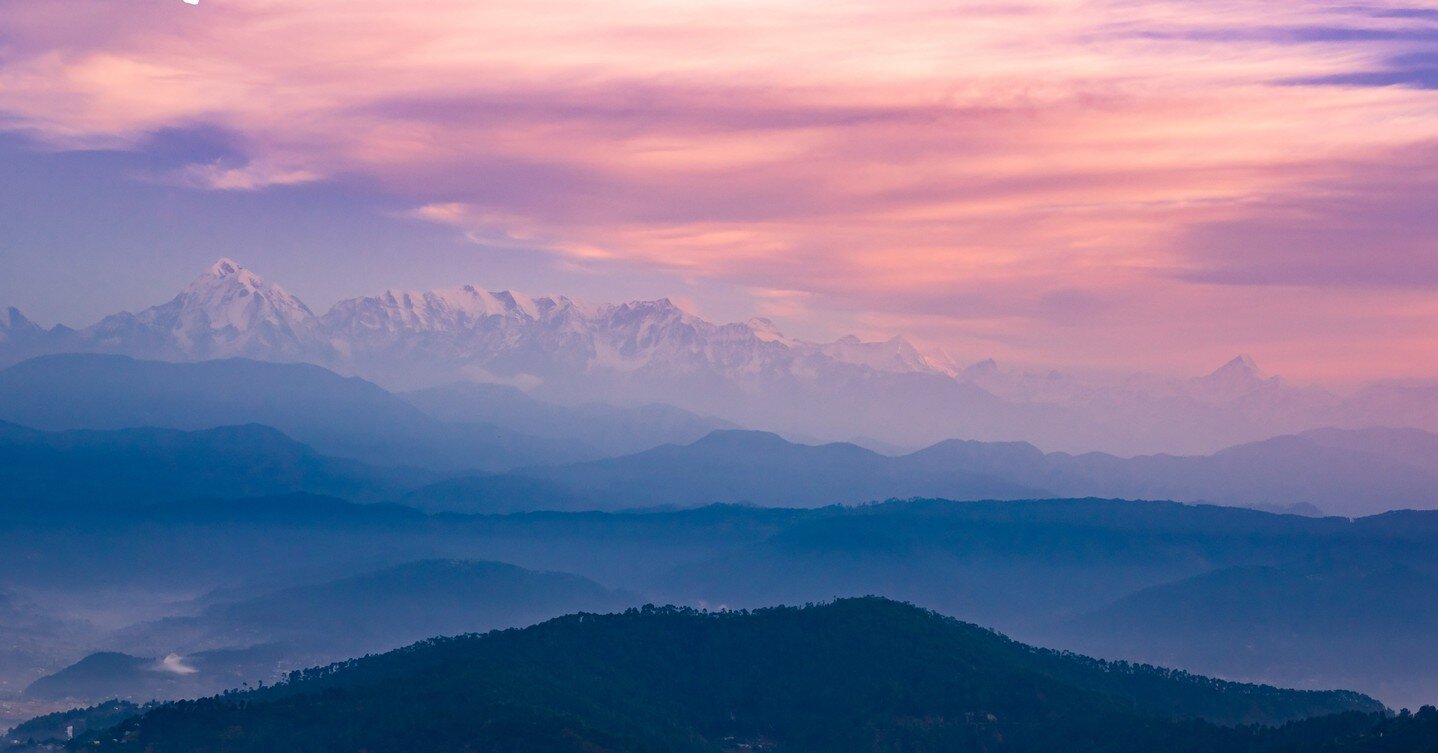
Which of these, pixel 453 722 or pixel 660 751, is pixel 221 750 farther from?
pixel 660 751

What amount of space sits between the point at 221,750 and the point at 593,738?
173 feet

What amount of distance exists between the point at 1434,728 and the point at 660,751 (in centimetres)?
10107

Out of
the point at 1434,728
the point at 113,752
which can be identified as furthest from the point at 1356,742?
the point at 113,752

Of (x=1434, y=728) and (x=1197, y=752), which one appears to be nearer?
(x=1434, y=728)

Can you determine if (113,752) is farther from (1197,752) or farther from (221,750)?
(1197,752)

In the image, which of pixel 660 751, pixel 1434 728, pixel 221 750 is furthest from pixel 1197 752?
pixel 221 750

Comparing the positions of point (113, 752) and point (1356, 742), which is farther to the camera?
point (113, 752)

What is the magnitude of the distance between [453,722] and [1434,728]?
12841 centimetres

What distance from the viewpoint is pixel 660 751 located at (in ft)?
655

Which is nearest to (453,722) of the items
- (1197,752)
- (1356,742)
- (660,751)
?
(660,751)

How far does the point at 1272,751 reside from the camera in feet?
618

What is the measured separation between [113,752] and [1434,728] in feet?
580

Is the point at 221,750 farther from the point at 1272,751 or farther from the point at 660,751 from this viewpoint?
the point at 1272,751

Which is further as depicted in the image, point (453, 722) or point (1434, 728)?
point (453, 722)
